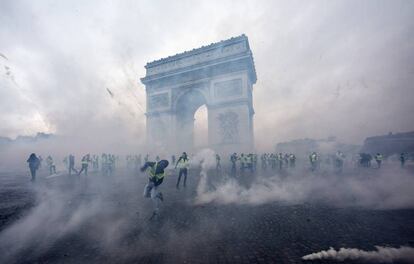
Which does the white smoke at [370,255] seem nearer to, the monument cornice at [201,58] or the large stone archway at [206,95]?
the large stone archway at [206,95]

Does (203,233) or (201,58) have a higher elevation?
(201,58)

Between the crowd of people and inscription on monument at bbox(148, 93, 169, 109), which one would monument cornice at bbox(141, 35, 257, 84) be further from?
the crowd of people

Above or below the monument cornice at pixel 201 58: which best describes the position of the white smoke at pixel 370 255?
below

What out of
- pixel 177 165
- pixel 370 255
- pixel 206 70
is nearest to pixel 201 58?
pixel 206 70

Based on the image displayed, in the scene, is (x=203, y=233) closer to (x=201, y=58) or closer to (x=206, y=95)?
(x=206, y=95)

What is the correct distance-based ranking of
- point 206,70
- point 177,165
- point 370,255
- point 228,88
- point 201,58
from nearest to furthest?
point 370,255
point 177,165
point 228,88
point 206,70
point 201,58

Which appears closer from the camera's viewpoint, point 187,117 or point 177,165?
point 177,165

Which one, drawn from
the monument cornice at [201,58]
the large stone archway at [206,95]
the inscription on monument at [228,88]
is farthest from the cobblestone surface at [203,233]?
the monument cornice at [201,58]
